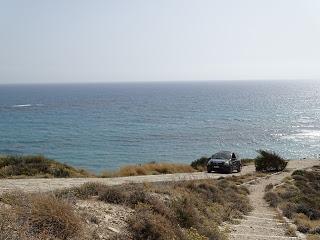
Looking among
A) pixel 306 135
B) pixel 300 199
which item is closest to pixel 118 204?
pixel 300 199

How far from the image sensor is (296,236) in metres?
14.3

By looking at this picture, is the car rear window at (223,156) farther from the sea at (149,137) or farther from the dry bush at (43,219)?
the dry bush at (43,219)

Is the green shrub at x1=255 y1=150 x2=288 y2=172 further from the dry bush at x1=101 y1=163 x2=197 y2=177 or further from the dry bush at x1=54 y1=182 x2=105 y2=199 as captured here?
the dry bush at x1=54 y1=182 x2=105 y2=199

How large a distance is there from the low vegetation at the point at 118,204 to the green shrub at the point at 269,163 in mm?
20819

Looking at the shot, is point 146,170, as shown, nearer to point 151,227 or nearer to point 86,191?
point 86,191

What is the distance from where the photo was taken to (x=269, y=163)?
37719 millimetres

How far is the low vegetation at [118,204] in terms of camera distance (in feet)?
26.4

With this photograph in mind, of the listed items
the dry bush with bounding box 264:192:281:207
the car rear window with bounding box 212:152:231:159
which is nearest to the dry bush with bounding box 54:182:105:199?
the dry bush with bounding box 264:192:281:207

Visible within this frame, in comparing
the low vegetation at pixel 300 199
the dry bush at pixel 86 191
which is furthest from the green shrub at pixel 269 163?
the dry bush at pixel 86 191

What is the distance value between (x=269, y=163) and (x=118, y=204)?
2776 cm

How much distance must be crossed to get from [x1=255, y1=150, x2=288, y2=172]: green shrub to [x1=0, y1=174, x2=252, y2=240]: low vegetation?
2082cm

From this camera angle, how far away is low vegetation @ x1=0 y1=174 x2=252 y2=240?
26.4ft

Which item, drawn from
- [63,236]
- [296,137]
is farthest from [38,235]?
[296,137]

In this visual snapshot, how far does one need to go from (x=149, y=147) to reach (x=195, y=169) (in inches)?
1168
